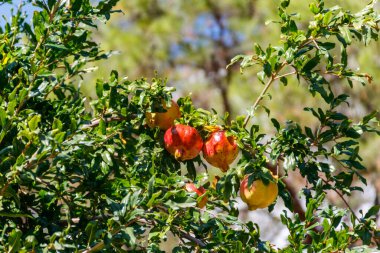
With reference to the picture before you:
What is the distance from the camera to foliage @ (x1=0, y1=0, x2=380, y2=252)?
134 cm

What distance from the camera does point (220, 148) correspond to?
1.54 meters

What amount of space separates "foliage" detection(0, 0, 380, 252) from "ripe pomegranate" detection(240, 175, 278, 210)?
1.7 inches

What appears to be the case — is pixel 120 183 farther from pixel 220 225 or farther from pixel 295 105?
pixel 295 105

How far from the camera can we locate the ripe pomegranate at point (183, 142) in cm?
152

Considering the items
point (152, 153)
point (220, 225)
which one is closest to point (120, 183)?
point (152, 153)

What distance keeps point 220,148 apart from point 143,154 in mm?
187

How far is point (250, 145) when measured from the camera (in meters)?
1.51

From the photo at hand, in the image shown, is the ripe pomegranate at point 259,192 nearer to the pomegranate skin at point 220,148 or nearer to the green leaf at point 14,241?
the pomegranate skin at point 220,148

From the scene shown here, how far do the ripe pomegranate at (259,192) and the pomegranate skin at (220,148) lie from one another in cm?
7

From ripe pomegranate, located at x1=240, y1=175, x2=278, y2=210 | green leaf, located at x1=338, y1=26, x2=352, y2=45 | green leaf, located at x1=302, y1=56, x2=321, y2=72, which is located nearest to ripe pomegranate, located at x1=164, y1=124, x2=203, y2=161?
ripe pomegranate, located at x1=240, y1=175, x2=278, y2=210

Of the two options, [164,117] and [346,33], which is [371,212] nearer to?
[346,33]

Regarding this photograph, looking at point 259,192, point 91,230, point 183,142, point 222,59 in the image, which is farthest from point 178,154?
point 222,59

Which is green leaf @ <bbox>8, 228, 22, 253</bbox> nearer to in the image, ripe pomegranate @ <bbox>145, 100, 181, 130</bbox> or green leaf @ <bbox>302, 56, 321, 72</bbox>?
ripe pomegranate @ <bbox>145, 100, 181, 130</bbox>

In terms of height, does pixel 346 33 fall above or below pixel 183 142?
above
